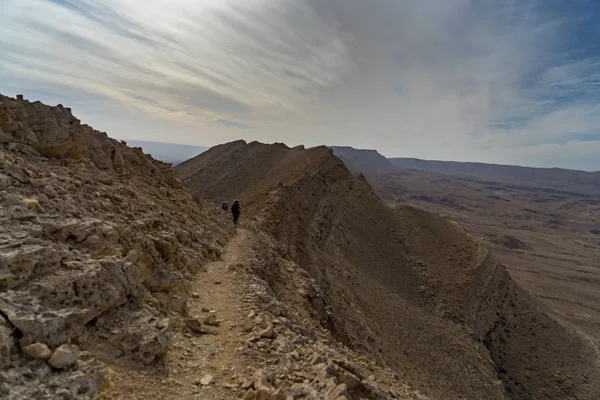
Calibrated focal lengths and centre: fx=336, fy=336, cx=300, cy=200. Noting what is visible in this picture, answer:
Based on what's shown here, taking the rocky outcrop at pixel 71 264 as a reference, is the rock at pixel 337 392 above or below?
below

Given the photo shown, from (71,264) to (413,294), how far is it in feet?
100

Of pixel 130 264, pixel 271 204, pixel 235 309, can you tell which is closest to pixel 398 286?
pixel 271 204

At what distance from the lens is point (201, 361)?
694 cm

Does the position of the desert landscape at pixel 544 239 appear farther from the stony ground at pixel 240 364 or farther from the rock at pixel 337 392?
the rock at pixel 337 392

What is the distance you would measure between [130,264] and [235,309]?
3358mm

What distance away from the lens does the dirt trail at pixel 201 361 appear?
223 inches

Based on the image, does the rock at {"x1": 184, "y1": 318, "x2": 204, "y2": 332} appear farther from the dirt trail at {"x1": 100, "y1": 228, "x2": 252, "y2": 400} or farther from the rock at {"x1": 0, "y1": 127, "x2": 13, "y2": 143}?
the rock at {"x1": 0, "y1": 127, "x2": 13, "y2": 143}

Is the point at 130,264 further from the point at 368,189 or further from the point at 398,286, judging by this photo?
the point at 368,189

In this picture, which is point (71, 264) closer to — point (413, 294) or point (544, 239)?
point (413, 294)

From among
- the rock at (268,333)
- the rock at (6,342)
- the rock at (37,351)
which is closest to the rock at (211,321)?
the rock at (268,333)

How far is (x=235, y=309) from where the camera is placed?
9.60 m

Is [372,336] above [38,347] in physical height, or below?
below

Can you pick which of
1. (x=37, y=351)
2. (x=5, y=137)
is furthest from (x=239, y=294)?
(x=5, y=137)

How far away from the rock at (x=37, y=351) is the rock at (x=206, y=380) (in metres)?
2.59
